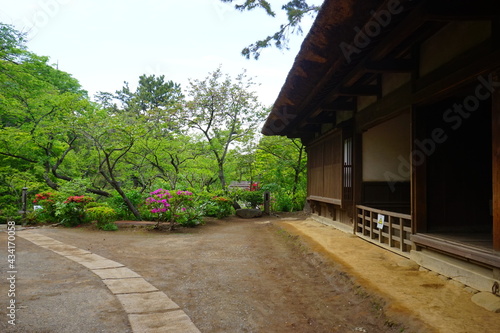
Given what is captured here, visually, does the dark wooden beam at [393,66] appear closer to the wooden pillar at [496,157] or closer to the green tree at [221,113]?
the wooden pillar at [496,157]

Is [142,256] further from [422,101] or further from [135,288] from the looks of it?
[422,101]

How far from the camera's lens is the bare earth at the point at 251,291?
2.86m

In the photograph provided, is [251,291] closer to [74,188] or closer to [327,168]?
[327,168]

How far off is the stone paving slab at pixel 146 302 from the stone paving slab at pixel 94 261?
62.7 inches

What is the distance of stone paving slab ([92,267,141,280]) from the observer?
4.44 meters

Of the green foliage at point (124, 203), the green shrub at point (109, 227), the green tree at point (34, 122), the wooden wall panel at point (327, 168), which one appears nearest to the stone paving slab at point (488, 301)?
the wooden wall panel at point (327, 168)

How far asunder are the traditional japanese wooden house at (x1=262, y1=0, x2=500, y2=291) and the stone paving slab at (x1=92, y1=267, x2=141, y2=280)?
3.56 meters

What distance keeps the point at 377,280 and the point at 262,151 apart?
40.7 feet

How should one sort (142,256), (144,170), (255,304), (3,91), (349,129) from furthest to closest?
(144,170) → (3,91) → (349,129) → (142,256) → (255,304)

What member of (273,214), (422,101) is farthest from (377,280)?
(273,214)

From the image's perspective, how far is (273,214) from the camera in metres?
14.5

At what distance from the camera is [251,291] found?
3.95 metres

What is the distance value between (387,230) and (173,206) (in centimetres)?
580

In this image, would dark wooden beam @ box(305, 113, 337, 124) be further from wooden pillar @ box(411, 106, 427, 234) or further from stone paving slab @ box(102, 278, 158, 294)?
stone paving slab @ box(102, 278, 158, 294)
